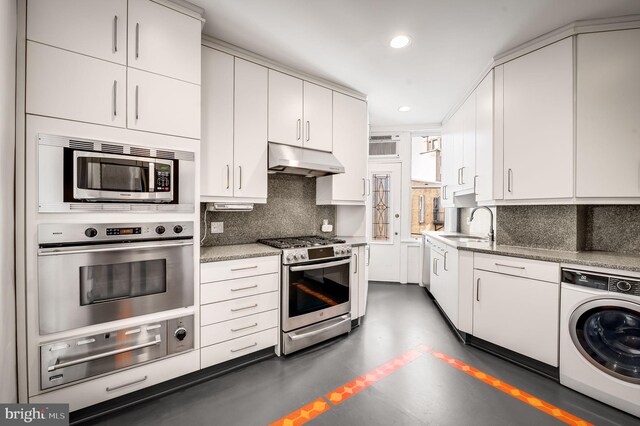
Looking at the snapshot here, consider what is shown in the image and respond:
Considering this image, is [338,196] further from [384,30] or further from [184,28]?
[184,28]

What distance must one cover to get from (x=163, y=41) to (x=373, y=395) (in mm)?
2862

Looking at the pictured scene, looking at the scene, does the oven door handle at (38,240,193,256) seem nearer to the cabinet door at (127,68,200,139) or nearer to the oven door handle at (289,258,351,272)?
the cabinet door at (127,68,200,139)

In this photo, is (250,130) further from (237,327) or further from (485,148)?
(485,148)

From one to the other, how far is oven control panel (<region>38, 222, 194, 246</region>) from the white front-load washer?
2.82 m

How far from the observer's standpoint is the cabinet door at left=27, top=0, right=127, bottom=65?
148 centimetres

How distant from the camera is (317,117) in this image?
9.64ft

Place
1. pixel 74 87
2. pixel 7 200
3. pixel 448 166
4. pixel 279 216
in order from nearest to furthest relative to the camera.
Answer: pixel 7 200 < pixel 74 87 < pixel 279 216 < pixel 448 166

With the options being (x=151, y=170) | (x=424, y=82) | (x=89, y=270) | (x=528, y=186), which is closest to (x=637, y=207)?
(x=528, y=186)

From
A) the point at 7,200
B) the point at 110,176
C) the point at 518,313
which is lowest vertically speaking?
the point at 518,313

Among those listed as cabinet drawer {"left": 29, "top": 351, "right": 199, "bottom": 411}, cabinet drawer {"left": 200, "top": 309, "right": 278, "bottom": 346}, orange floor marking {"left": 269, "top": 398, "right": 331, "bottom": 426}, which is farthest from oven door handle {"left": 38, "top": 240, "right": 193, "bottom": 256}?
orange floor marking {"left": 269, "top": 398, "right": 331, "bottom": 426}

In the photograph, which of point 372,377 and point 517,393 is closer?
point 517,393

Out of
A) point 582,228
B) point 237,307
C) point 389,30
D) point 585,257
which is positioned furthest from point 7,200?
point 582,228

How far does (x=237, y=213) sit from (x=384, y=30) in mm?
2126

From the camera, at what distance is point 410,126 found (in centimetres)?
463
